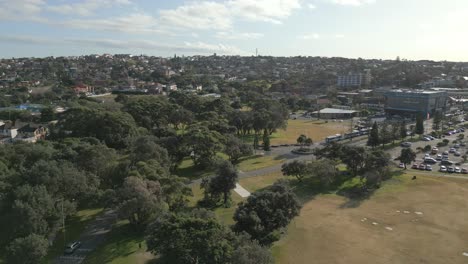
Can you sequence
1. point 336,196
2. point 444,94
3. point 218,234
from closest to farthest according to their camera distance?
point 218,234, point 336,196, point 444,94

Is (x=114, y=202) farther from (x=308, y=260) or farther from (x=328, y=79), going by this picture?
(x=328, y=79)

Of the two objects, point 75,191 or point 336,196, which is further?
point 336,196

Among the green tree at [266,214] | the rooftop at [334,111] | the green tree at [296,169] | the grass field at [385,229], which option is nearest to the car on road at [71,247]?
the green tree at [266,214]

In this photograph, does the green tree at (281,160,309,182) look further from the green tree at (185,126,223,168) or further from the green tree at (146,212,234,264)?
the green tree at (146,212,234,264)

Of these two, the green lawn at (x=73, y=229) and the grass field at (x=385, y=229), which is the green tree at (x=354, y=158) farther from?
the green lawn at (x=73, y=229)

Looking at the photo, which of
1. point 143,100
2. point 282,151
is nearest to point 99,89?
A: point 143,100

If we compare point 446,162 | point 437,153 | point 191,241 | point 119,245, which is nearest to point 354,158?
point 446,162

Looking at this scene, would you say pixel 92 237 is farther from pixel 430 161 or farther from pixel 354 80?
pixel 354 80
